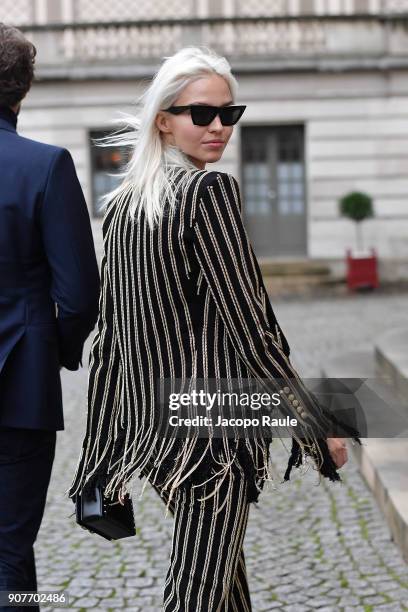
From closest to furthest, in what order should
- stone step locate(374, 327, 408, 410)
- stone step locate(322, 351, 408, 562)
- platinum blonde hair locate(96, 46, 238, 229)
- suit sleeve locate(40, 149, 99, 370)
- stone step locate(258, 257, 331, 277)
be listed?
platinum blonde hair locate(96, 46, 238, 229) < suit sleeve locate(40, 149, 99, 370) < stone step locate(322, 351, 408, 562) < stone step locate(374, 327, 408, 410) < stone step locate(258, 257, 331, 277)

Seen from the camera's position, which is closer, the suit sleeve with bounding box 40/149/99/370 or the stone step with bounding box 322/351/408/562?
the suit sleeve with bounding box 40/149/99/370

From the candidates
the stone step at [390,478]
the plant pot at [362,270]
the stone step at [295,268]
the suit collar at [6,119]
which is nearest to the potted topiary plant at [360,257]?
the plant pot at [362,270]

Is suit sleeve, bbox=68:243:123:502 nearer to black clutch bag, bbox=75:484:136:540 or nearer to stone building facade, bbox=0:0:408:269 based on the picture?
black clutch bag, bbox=75:484:136:540

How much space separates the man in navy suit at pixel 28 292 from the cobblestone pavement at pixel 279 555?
1015mm

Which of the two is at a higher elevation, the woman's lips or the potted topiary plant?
the woman's lips

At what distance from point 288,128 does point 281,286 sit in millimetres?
4032

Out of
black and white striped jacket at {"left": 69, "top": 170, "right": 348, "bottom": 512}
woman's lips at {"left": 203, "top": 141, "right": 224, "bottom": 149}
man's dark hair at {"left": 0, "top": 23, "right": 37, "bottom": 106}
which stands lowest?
black and white striped jacket at {"left": 69, "top": 170, "right": 348, "bottom": 512}

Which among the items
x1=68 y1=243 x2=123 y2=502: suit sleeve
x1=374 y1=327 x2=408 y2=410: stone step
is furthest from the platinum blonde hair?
x1=374 y1=327 x2=408 y2=410: stone step

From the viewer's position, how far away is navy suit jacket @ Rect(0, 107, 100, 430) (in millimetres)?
2834

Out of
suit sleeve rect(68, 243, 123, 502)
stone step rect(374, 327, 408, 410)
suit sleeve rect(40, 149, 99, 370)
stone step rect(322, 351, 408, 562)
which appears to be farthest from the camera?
stone step rect(374, 327, 408, 410)

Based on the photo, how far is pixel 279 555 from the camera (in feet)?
15.8

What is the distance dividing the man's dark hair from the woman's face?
43 cm

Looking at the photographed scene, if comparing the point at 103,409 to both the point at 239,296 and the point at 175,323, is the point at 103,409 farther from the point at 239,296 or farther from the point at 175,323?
the point at 239,296

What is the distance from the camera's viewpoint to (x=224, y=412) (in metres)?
2.54
